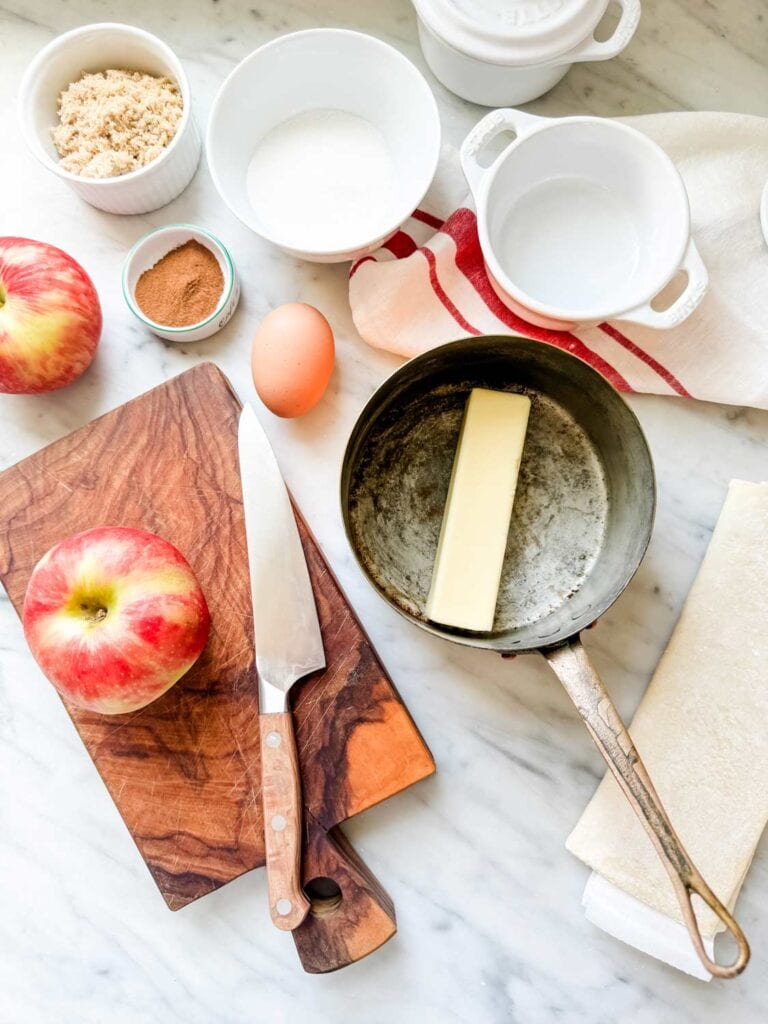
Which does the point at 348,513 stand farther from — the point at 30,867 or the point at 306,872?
the point at 30,867

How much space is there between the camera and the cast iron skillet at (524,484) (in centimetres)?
85

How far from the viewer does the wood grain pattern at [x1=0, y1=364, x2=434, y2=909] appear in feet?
2.87

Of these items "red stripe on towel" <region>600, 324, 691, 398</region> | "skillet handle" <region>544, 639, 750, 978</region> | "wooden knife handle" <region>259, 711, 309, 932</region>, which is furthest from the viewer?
"red stripe on towel" <region>600, 324, 691, 398</region>

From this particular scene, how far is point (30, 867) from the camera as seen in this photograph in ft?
3.08

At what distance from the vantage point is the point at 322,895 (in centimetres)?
89

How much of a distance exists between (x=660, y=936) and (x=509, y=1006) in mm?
182

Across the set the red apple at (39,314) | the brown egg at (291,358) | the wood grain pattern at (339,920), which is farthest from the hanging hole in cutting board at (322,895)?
the red apple at (39,314)

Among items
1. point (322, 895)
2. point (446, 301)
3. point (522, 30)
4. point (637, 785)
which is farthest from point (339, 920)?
point (522, 30)

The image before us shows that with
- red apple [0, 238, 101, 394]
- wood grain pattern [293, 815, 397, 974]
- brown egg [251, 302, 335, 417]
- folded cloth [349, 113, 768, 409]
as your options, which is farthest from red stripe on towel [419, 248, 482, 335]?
wood grain pattern [293, 815, 397, 974]

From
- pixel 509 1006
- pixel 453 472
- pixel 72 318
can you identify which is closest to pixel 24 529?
pixel 72 318

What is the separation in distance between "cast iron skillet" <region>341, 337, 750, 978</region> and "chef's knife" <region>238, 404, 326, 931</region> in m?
0.08

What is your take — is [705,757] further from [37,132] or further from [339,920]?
[37,132]

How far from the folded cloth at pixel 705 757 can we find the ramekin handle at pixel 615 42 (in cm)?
45

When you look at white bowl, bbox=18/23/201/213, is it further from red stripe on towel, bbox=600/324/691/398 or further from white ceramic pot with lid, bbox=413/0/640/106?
red stripe on towel, bbox=600/324/691/398
